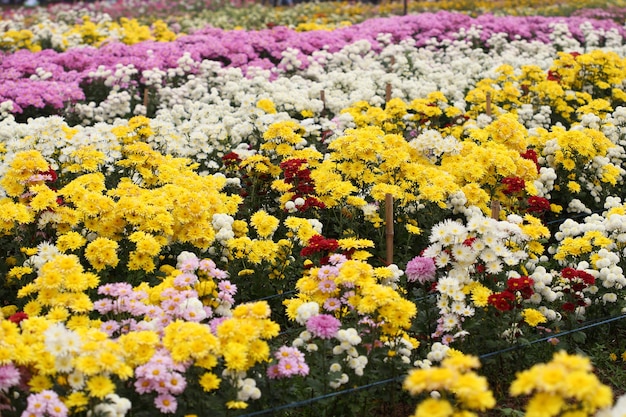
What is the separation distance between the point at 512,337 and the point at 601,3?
16.3 meters

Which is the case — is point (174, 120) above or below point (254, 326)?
below

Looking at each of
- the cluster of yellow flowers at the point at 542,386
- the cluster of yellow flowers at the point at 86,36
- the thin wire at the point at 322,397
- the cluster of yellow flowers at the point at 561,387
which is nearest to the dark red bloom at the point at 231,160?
the thin wire at the point at 322,397

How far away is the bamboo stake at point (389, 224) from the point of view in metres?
5.46

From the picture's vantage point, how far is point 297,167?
19.9 ft

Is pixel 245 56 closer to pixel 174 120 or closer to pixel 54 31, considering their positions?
pixel 174 120

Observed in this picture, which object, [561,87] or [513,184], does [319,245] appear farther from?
[561,87]

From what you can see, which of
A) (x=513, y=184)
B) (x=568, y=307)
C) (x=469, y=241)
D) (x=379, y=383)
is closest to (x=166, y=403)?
(x=379, y=383)

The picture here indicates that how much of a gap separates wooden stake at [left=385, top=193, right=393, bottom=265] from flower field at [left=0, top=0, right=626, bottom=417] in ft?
0.05

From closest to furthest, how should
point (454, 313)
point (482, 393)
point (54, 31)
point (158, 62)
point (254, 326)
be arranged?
point (482, 393) < point (254, 326) < point (454, 313) < point (158, 62) < point (54, 31)

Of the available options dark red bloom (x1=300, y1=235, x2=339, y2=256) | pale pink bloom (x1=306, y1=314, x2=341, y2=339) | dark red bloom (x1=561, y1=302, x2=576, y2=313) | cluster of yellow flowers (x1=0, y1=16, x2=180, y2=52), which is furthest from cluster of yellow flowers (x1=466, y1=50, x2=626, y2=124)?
cluster of yellow flowers (x1=0, y1=16, x2=180, y2=52)

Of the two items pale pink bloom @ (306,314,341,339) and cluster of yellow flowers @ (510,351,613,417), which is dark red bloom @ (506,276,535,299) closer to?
pale pink bloom @ (306,314,341,339)

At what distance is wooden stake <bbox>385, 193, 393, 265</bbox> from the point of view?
5465 millimetres

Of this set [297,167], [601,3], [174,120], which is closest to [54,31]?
[174,120]

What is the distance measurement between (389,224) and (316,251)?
66 centimetres
